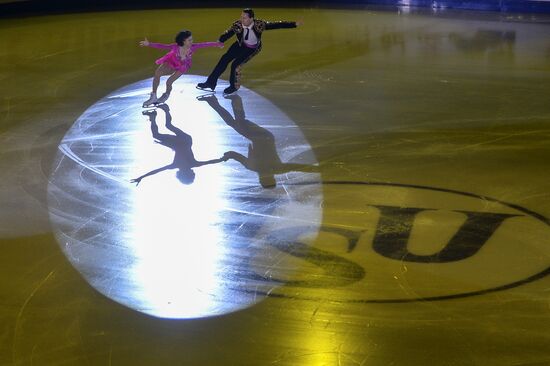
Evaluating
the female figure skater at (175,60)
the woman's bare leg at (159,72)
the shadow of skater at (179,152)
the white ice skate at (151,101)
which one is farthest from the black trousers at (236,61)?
the shadow of skater at (179,152)

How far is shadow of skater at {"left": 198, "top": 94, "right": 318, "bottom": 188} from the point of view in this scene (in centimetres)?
878

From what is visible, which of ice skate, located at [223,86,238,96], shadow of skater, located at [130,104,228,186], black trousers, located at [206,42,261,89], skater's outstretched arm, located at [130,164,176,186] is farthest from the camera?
black trousers, located at [206,42,261,89]

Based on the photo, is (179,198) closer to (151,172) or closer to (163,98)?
(151,172)

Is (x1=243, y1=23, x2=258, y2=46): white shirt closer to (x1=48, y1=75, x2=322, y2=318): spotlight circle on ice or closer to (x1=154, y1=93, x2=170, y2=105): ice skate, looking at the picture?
(x1=48, y1=75, x2=322, y2=318): spotlight circle on ice

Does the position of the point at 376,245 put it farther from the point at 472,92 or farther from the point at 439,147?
the point at 472,92

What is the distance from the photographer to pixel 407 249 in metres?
6.72

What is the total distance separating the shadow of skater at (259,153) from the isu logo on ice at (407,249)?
917mm

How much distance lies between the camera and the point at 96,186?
841 centimetres

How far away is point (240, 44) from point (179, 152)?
343 centimetres

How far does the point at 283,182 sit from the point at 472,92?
464 centimetres

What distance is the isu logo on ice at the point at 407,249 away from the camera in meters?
6.09

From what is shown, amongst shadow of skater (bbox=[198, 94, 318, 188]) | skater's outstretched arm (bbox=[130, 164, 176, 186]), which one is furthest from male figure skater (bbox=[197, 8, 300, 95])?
skater's outstretched arm (bbox=[130, 164, 176, 186])

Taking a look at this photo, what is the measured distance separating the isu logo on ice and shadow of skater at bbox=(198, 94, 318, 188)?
3.01 feet

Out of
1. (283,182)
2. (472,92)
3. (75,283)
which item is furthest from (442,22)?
(75,283)
